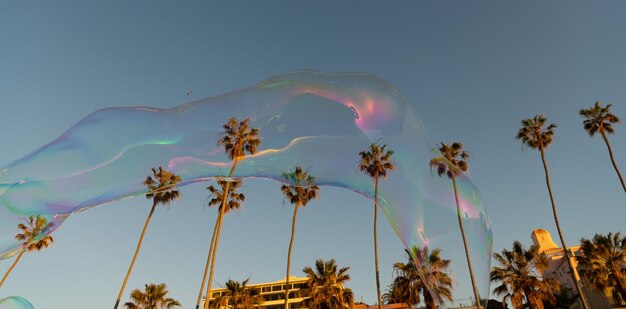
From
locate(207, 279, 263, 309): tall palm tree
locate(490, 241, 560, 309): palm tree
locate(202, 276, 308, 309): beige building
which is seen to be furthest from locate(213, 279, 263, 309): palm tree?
locate(202, 276, 308, 309): beige building

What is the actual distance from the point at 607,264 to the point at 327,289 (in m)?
25.1

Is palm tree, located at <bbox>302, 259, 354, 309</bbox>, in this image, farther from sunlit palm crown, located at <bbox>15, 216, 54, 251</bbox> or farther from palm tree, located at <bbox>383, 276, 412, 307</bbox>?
sunlit palm crown, located at <bbox>15, 216, 54, 251</bbox>

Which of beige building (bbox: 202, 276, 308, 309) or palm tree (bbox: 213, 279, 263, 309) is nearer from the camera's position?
palm tree (bbox: 213, 279, 263, 309)

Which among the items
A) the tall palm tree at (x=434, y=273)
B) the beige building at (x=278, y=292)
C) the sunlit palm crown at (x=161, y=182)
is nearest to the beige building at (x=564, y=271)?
the tall palm tree at (x=434, y=273)

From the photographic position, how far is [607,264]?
107 feet

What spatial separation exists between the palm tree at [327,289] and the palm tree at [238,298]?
19.3 ft

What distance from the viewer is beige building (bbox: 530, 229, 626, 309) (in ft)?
146

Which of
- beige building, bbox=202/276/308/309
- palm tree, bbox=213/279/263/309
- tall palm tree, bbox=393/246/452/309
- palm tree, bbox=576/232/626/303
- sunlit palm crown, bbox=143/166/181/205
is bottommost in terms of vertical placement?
tall palm tree, bbox=393/246/452/309

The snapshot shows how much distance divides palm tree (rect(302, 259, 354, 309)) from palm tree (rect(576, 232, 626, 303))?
21682 millimetres

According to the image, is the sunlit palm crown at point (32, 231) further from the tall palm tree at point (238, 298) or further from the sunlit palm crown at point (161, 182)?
the tall palm tree at point (238, 298)

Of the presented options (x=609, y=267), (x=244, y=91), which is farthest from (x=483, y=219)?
(x=609, y=267)

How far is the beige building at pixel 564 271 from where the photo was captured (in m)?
44.4

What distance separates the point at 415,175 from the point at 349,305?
1113 inches

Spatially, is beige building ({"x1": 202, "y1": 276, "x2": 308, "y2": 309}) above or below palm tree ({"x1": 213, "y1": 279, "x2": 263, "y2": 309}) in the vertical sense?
above
